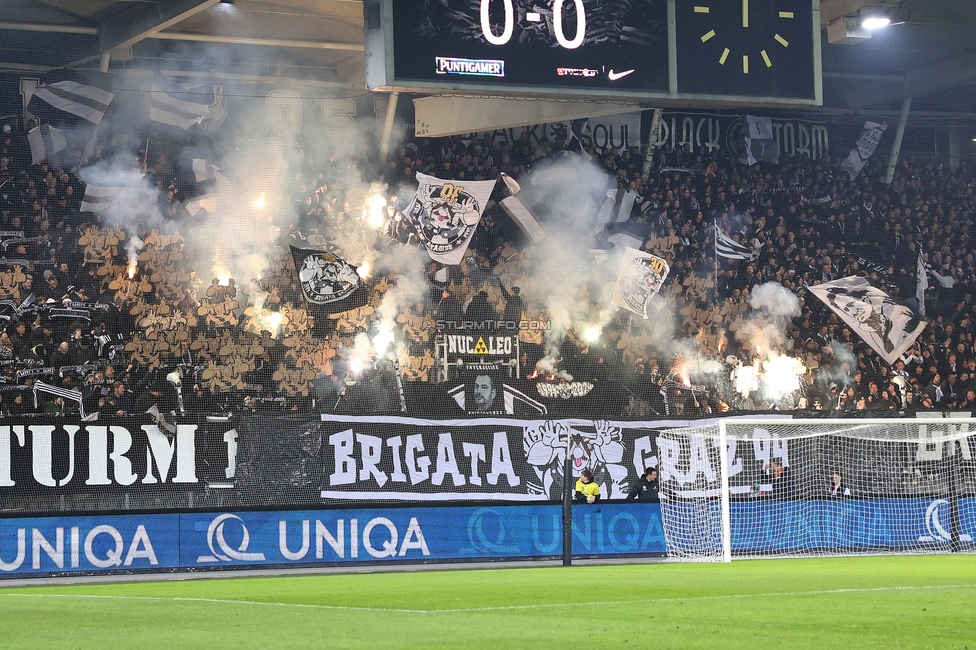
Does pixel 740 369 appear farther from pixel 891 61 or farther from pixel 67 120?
pixel 67 120

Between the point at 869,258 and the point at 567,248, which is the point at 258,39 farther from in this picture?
the point at 869,258

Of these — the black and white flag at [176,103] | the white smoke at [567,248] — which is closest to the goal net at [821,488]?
the white smoke at [567,248]

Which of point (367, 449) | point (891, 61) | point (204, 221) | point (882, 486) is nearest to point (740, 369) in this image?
point (882, 486)

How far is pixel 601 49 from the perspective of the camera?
11062 millimetres

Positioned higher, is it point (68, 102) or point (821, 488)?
point (68, 102)

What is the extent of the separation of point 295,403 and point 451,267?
377 cm

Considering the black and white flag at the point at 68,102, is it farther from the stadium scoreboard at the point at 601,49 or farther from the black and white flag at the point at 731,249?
the black and white flag at the point at 731,249

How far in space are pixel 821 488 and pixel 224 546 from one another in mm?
8292

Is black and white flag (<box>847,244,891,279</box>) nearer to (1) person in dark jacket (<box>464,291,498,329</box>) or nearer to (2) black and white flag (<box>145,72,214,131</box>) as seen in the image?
(1) person in dark jacket (<box>464,291,498,329</box>)

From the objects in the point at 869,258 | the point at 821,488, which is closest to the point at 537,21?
the point at 821,488

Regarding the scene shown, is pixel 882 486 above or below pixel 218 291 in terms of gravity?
below

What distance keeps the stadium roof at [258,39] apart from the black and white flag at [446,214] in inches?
86.3

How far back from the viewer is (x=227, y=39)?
1852cm

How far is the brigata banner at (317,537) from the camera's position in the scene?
45.4 feet
